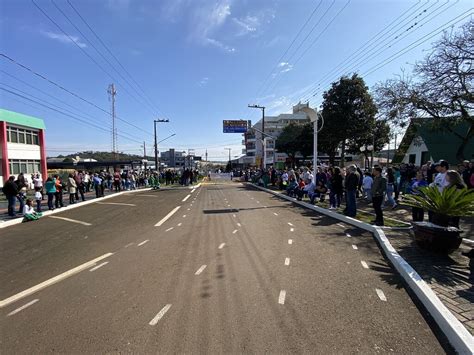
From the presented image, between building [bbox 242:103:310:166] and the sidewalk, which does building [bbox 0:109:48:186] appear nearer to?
the sidewalk

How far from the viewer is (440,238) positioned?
5.32 meters

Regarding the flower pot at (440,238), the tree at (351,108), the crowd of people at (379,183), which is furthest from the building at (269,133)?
the flower pot at (440,238)

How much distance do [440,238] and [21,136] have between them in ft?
118

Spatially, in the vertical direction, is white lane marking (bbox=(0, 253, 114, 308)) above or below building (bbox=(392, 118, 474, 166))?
below

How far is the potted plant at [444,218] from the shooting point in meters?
5.31

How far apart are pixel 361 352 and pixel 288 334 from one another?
2.45 ft

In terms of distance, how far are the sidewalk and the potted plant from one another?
0.78 ft

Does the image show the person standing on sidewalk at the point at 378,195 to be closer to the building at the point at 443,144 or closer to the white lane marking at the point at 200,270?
the white lane marking at the point at 200,270

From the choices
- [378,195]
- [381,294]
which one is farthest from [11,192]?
[378,195]

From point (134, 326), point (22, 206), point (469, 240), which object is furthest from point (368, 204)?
point (22, 206)

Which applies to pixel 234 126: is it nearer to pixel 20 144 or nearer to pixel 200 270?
pixel 20 144

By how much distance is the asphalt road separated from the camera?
10.1 ft

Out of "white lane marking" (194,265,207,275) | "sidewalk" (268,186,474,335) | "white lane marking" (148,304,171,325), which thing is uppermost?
"sidewalk" (268,186,474,335)

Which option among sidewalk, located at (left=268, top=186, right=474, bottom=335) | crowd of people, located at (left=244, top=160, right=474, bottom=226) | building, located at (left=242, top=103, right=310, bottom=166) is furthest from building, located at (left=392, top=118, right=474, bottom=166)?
building, located at (left=242, top=103, right=310, bottom=166)
